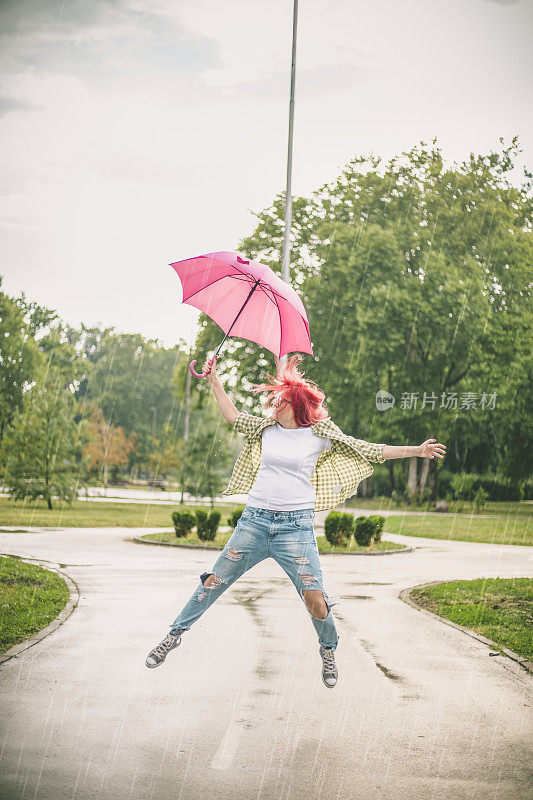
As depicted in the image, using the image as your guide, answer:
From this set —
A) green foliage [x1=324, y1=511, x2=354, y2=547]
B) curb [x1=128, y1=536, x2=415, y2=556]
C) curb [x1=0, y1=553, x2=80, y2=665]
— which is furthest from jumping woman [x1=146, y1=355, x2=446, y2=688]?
green foliage [x1=324, y1=511, x2=354, y2=547]

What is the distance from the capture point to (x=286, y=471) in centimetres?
461

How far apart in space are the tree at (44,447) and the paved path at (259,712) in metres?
23.2

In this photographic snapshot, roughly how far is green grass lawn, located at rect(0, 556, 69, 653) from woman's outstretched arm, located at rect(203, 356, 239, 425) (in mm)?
2844

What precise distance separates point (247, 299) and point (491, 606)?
5.73 m

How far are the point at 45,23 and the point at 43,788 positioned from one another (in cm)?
1050

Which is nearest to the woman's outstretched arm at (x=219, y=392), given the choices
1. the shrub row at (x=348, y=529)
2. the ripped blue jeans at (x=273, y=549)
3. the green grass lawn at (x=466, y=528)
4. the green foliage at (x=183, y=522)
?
the ripped blue jeans at (x=273, y=549)

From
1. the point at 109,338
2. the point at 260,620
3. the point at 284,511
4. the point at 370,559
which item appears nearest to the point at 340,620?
the point at 260,620

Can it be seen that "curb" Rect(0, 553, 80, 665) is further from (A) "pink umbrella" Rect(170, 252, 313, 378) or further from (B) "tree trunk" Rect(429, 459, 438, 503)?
(B) "tree trunk" Rect(429, 459, 438, 503)

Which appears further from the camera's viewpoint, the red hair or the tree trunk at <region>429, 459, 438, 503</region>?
the tree trunk at <region>429, 459, 438, 503</region>

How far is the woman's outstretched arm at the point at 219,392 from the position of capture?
486 centimetres

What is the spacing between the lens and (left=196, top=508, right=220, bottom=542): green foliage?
60.7ft

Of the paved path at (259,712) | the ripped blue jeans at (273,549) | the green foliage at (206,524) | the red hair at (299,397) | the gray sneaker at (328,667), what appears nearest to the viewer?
the paved path at (259,712)

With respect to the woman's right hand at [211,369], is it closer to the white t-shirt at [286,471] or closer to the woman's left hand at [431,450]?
the white t-shirt at [286,471]

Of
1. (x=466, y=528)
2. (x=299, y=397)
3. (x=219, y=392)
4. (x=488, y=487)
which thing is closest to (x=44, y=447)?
(x=466, y=528)
